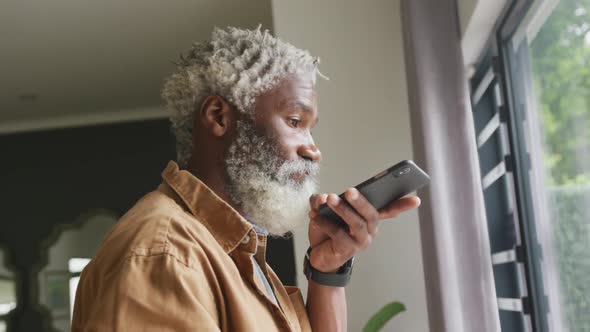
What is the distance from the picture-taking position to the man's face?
3.59 ft

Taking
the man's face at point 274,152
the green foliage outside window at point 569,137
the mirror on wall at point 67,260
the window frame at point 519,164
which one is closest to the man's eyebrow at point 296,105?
the man's face at point 274,152

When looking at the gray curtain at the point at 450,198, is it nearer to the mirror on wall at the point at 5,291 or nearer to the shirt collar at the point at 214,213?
the shirt collar at the point at 214,213

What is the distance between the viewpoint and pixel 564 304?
1.85m

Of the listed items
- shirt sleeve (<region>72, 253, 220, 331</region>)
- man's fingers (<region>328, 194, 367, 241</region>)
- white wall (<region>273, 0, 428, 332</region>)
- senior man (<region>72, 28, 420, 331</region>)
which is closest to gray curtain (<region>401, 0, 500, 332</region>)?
white wall (<region>273, 0, 428, 332</region>)

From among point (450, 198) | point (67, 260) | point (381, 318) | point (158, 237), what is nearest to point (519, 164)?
point (450, 198)

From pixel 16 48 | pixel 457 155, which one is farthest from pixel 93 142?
pixel 457 155

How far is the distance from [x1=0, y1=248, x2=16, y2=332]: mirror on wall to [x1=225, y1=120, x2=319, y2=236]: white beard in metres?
4.12

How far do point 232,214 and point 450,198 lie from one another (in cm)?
113

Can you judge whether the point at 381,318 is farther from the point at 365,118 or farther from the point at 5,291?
the point at 5,291

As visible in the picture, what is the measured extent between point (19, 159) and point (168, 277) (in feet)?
14.8

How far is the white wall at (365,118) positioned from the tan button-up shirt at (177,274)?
1641mm

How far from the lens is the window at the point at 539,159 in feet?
5.32

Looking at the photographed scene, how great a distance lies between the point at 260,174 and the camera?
1104 millimetres

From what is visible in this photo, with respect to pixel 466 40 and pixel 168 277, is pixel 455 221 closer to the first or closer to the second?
pixel 466 40
